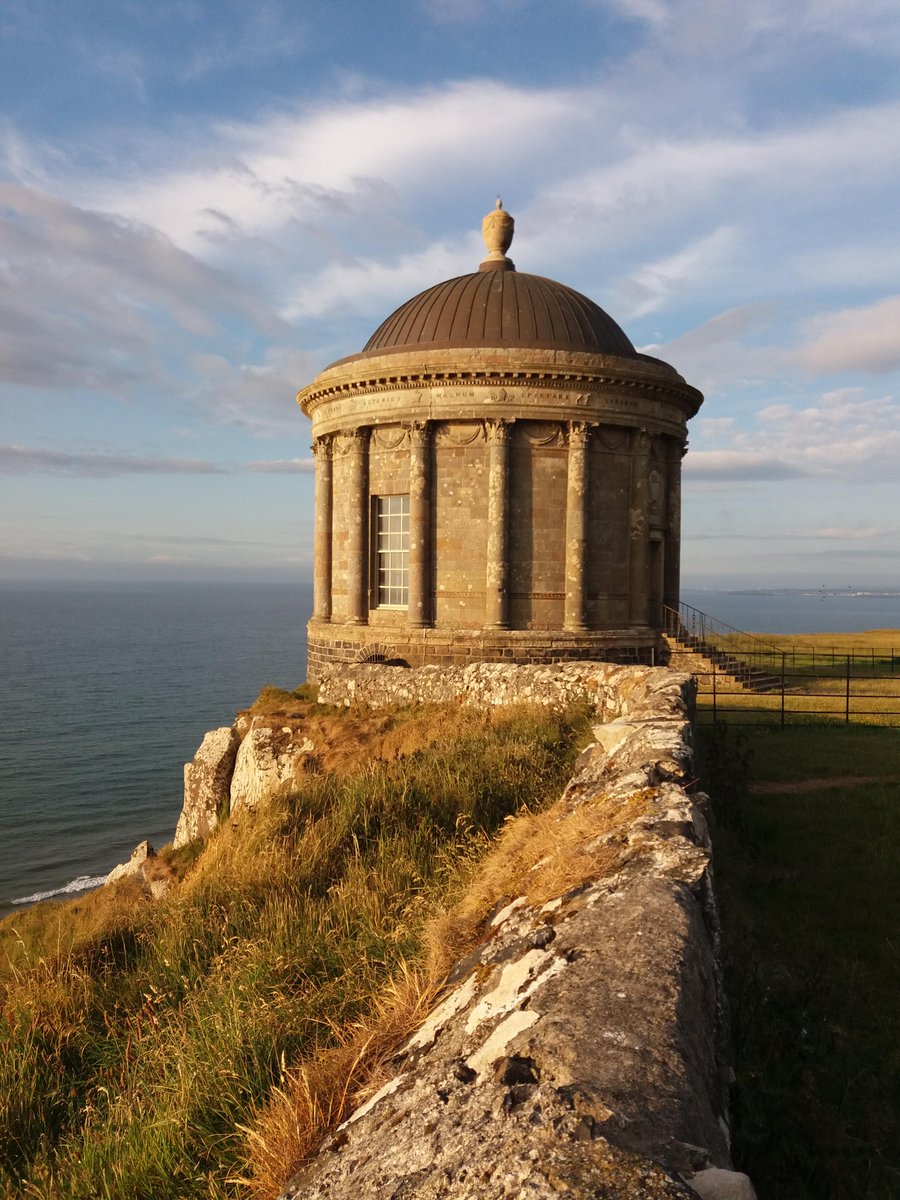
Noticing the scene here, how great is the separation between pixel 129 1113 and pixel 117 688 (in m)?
63.0

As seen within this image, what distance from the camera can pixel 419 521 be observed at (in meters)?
19.4

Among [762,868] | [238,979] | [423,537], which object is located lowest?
[762,868]

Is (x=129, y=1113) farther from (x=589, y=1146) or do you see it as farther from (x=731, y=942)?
(x=731, y=942)

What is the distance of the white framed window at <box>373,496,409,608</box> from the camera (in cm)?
2052

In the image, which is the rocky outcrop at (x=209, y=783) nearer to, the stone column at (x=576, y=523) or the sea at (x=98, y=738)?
the stone column at (x=576, y=523)

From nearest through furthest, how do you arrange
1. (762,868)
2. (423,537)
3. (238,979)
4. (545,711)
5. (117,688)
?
(238,979)
(762,868)
(545,711)
(423,537)
(117,688)

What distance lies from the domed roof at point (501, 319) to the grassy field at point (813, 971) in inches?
447

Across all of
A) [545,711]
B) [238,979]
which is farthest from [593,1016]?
[545,711]

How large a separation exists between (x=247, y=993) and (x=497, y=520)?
15.2m

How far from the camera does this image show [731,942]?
5.31 m

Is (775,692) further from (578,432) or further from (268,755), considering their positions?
(268,755)

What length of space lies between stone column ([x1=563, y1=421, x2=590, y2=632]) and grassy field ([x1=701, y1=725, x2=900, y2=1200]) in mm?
6996

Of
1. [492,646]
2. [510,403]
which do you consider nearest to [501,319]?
[510,403]

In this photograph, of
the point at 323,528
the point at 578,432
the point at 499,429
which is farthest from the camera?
the point at 323,528
